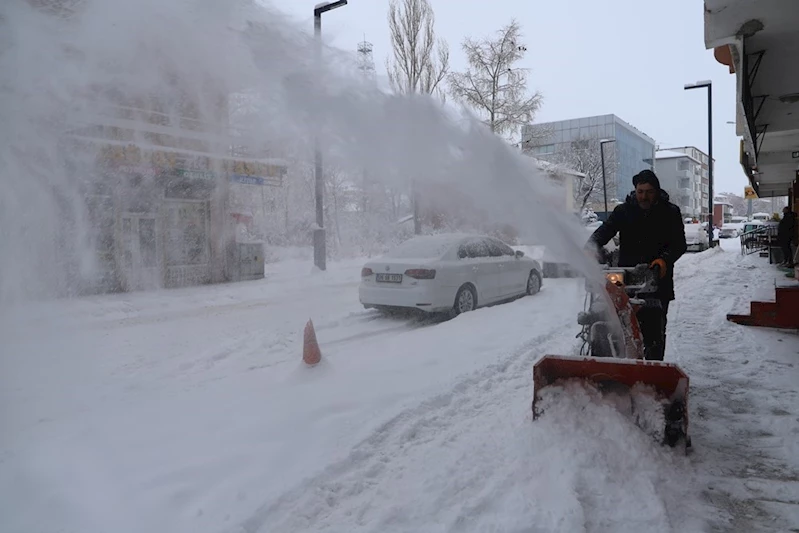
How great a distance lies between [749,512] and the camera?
2.73 metres

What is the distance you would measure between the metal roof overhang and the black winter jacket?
5.74 ft

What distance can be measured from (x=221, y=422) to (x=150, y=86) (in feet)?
8.48

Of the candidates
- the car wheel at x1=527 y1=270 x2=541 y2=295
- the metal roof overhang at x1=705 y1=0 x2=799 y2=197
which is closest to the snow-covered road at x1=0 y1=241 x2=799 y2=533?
the metal roof overhang at x1=705 y1=0 x2=799 y2=197

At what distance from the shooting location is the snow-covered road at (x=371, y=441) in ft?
8.79

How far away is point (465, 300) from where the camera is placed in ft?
29.8

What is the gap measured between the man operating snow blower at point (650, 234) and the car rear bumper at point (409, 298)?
4.33 meters

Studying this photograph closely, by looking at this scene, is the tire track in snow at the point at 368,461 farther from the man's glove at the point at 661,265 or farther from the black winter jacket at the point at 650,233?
the man's glove at the point at 661,265

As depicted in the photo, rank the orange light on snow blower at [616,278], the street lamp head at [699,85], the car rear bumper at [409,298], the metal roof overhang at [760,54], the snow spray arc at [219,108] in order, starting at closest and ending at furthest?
1. the snow spray arc at [219,108]
2. the orange light on snow blower at [616,278]
3. the metal roof overhang at [760,54]
4. the car rear bumper at [409,298]
5. the street lamp head at [699,85]

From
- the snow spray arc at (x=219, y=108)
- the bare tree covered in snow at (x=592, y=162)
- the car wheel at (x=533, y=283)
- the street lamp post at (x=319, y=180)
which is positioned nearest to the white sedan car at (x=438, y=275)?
the car wheel at (x=533, y=283)

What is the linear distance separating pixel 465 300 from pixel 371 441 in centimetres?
571

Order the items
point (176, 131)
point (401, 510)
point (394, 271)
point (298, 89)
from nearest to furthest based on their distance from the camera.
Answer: point (401, 510) < point (298, 89) < point (176, 131) < point (394, 271)

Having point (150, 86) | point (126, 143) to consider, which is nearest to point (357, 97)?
point (150, 86)

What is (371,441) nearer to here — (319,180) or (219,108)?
(219,108)

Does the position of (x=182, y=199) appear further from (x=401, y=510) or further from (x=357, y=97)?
(x=401, y=510)
